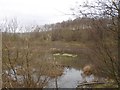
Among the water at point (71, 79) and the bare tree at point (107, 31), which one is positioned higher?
the bare tree at point (107, 31)

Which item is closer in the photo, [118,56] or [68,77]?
[118,56]

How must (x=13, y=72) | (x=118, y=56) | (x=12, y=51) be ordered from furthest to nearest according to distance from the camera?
(x=12, y=51) < (x=13, y=72) < (x=118, y=56)

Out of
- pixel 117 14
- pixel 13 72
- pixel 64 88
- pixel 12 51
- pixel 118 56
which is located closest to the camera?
pixel 117 14

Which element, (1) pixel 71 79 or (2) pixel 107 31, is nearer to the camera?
(2) pixel 107 31

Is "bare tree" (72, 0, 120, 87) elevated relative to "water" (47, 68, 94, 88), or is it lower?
elevated

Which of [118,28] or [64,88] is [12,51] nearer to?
[64,88]

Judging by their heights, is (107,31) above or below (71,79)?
above

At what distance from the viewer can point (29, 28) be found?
7117 mm

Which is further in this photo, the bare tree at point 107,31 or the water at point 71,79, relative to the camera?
the water at point 71,79

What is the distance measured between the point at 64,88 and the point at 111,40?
20.4ft

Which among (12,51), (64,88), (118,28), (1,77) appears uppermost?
(118,28)

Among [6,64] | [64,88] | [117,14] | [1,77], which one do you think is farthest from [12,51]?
[117,14]

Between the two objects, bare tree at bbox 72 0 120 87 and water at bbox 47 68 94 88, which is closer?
bare tree at bbox 72 0 120 87

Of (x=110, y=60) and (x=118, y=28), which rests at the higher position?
(x=118, y=28)
